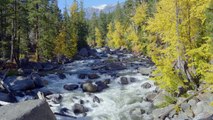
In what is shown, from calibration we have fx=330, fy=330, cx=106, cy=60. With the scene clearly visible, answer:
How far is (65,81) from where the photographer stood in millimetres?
32375

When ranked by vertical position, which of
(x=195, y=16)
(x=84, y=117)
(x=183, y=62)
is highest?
(x=195, y=16)

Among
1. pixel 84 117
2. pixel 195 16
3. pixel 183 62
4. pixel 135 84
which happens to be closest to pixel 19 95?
pixel 84 117

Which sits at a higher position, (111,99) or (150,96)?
(150,96)

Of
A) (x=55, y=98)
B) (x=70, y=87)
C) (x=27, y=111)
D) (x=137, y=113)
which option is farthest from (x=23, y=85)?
(x=27, y=111)

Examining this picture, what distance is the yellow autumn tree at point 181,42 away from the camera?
2103cm

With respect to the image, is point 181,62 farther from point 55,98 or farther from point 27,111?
point 27,111

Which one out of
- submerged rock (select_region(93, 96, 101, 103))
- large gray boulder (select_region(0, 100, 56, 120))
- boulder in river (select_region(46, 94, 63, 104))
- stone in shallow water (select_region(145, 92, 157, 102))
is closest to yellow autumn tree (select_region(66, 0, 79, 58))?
boulder in river (select_region(46, 94, 63, 104))

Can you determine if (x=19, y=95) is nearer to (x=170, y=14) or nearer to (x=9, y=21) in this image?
(x=170, y=14)

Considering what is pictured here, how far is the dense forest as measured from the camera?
21.1 metres

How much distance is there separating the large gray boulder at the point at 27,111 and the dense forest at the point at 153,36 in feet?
32.5

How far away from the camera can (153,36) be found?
3438cm

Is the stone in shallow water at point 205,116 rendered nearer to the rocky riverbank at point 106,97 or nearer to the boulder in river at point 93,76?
the rocky riverbank at point 106,97

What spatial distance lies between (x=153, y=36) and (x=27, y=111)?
26028 millimetres

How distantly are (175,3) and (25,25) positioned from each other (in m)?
28.9
